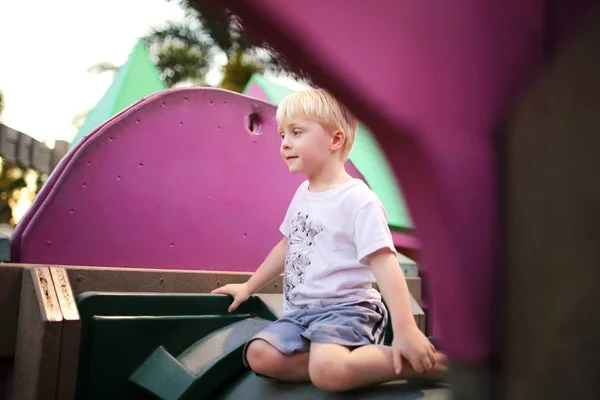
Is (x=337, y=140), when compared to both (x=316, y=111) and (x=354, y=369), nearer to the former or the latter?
(x=316, y=111)

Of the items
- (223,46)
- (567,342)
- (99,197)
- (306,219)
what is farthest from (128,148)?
(567,342)

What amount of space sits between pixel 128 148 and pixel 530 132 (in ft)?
3.65

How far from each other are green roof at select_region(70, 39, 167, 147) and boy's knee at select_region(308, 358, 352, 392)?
1554 millimetres

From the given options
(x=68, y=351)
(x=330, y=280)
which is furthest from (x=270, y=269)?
(x=68, y=351)

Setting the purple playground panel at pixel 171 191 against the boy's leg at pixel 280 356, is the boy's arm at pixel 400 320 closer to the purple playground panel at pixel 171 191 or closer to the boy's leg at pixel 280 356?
the boy's leg at pixel 280 356

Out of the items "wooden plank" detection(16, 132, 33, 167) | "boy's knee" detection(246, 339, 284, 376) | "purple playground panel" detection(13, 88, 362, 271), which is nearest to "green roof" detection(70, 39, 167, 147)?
"wooden plank" detection(16, 132, 33, 167)

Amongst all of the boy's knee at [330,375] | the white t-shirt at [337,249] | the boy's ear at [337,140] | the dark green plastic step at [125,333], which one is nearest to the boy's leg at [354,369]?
the boy's knee at [330,375]

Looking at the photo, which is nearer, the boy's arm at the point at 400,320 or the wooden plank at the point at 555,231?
the wooden plank at the point at 555,231

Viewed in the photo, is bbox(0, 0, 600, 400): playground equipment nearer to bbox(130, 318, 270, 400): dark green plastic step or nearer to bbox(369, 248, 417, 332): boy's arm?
bbox(369, 248, 417, 332): boy's arm

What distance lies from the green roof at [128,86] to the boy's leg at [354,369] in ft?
5.09

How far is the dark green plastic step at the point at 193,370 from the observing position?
A: 3.21 ft

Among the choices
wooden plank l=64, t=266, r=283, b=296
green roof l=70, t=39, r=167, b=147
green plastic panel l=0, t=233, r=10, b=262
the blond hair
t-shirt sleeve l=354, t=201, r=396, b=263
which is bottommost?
wooden plank l=64, t=266, r=283, b=296

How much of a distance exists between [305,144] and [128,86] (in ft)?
4.50

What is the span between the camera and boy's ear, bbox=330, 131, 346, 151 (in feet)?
3.66
